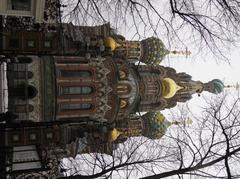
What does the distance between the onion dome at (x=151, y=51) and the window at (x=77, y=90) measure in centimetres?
2023

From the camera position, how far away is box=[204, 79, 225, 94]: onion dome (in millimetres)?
59750

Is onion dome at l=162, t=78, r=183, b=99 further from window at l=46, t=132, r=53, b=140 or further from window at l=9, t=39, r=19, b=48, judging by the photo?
window at l=9, t=39, r=19, b=48

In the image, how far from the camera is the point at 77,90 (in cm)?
4056

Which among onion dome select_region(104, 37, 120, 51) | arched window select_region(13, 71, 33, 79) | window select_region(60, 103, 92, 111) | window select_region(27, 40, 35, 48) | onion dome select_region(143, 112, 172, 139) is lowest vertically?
onion dome select_region(143, 112, 172, 139)

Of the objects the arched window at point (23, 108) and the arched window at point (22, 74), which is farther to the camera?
the arched window at point (22, 74)

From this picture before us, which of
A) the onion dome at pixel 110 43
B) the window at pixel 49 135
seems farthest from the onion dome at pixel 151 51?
the window at pixel 49 135

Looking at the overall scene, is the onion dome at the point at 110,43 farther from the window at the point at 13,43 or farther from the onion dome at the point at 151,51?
the window at the point at 13,43

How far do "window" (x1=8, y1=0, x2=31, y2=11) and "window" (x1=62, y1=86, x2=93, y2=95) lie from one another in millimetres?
18764

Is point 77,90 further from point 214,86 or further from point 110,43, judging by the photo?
point 214,86

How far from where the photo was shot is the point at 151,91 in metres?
49.1

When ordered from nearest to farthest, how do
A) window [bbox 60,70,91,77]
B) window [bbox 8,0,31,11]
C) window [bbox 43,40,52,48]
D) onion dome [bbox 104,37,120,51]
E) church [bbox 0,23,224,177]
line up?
window [bbox 8,0,31,11]
church [bbox 0,23,224,177]
window [bbox 43,40,52,48]
window [bbox 60,70,91,77]
onion dome [bbox 104,37,120,51]

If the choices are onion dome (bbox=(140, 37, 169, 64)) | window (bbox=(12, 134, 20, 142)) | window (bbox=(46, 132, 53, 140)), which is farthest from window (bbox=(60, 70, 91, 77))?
onion dome (bbox=(140, 37, 169, 64))

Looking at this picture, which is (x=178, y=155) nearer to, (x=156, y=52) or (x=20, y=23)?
(x=20, y=23)

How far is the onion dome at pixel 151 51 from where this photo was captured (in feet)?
198
